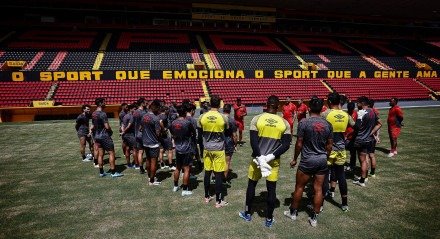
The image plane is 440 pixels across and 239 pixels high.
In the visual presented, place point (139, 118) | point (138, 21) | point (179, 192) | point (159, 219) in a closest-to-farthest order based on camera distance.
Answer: point (159, 219) → point (179, 192) → point (139, 118) → point (138, 21)

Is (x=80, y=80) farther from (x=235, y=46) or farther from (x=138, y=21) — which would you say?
(x=235, y=46)

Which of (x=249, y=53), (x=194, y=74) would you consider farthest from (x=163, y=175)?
(x=249, y=53)

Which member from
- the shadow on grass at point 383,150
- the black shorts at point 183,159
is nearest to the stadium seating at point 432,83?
the shadow on grass at point 383,150

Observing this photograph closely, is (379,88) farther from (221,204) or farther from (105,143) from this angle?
(105,143)

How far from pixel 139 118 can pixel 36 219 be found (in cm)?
340

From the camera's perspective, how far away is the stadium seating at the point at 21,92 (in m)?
20.9

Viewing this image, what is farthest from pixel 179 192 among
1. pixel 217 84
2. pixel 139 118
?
pixel 217 84

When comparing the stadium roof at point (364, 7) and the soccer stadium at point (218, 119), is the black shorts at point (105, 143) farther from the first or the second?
the stadium roof at point (364, 7)

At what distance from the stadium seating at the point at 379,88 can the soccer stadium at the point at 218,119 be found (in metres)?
0.24

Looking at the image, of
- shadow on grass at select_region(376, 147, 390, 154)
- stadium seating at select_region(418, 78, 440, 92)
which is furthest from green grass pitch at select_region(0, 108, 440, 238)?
stadium seating at select_region(418, 78, 440, 92)

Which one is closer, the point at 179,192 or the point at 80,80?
the point at 179,192

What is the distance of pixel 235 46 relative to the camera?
34312 mm

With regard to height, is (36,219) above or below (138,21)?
below

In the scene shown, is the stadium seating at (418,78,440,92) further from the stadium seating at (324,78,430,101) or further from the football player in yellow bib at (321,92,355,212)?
the football player in yellow bib at (321,92,355,212)
